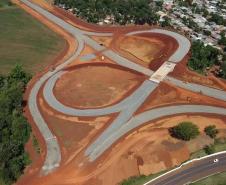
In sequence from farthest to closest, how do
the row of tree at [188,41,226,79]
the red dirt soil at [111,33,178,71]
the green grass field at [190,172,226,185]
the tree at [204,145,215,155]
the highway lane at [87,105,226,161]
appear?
the red dirt soil at [111,33,178,71]
the row of tree at [188,41,226,79]
the highway lane at [87,105,226,161]
the tree at [204,145,215,155]
the green grass field at [190,172,226,185]

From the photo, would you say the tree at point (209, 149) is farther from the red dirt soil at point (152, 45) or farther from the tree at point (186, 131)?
the red dirt soil at point (152, 45)

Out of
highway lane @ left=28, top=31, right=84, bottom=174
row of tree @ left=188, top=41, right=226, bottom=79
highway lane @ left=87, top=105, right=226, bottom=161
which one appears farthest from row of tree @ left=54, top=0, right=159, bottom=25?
highway lane @ left=87, top=105, right=226, bottom=161

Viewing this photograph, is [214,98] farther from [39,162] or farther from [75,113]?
[39,162]

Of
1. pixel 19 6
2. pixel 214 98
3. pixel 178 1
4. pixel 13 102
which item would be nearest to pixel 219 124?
pixel 214 98

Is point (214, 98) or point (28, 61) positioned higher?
point (214, 98)

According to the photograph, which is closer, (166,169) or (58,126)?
(166,169)

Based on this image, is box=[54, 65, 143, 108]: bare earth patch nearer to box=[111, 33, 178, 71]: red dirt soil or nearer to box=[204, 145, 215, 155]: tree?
box=[111, 33, 178, 71]: red dirt soil

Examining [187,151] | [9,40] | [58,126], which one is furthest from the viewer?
[9,40]

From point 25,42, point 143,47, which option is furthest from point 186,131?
point 25,42
